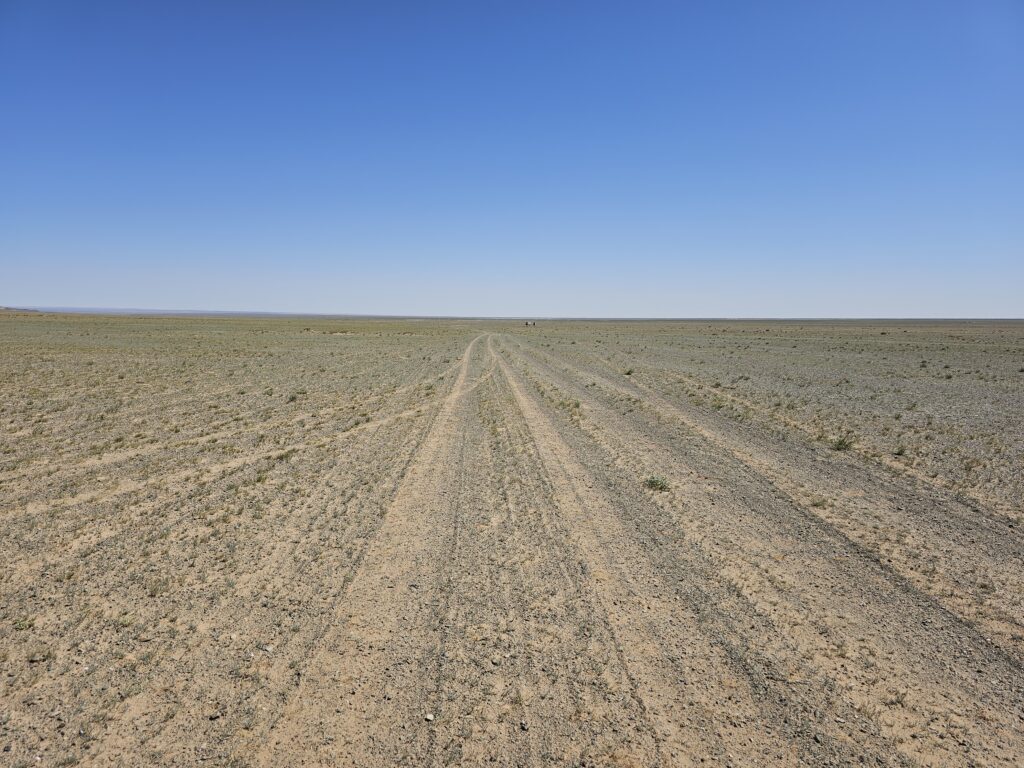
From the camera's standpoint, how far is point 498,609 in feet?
17.3

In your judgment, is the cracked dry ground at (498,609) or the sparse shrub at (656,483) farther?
the sparse shrub at (656,483)

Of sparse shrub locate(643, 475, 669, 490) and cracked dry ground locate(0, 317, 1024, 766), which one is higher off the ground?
sparse shrub locate(643, 475, 669, 490)

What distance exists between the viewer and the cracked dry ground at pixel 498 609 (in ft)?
12.2

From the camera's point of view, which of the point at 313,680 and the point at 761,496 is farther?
the point at 761,496

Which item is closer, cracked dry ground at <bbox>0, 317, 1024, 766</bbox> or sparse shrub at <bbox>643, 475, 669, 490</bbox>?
cracked dry ground at <bbox>0, 317, 1024, 766</bbox>

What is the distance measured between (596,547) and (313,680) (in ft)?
12.4

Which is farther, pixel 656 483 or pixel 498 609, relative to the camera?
pixel 656 483

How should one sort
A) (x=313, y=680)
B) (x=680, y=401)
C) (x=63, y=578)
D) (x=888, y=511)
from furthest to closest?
(x=680, y=401)
(x=888, y=511)
(x=63, y=578)
(x=313, y=680)

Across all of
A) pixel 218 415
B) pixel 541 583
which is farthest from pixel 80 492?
pixel 541 583

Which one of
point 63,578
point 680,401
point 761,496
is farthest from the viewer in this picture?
point 680,401

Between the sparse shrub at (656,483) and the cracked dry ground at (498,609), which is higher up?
the sparse shrub at (656,483)

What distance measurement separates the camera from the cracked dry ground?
3721 mm

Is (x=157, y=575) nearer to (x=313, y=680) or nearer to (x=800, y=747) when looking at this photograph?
(x=313, y=680)

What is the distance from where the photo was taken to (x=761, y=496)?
29.0 ft
